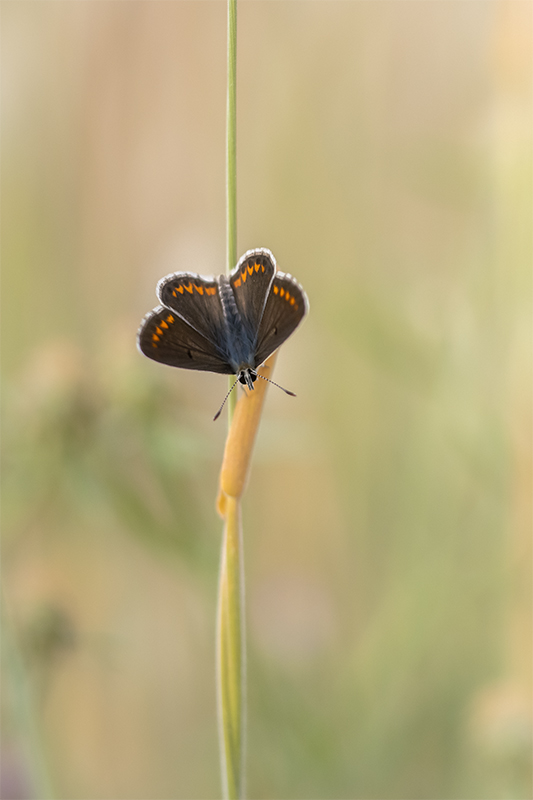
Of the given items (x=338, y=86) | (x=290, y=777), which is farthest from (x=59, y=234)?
(x=290, y=777)

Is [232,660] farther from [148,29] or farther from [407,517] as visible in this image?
[148,29]

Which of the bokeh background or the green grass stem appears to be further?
the bokeh background

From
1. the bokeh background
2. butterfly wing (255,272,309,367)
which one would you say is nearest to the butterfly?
butterfly wing (255,272,309,367)

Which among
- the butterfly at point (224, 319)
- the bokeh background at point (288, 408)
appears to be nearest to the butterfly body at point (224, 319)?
the butterfly at point (224, 319)

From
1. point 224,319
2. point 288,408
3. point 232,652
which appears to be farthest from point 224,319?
point 288,408

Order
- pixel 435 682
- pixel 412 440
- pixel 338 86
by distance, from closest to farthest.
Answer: pixel 435 682 < pixel 412 440 < pixel 338 86

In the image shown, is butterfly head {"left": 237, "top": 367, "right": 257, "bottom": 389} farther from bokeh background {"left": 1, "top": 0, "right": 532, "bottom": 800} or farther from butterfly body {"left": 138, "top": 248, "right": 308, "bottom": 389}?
bokeh background {"left": 1, "top": 0, "right": 532, "bottom": 800}

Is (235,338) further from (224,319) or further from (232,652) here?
(232,652)

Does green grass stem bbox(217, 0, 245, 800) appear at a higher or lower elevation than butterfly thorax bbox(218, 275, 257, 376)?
lower
